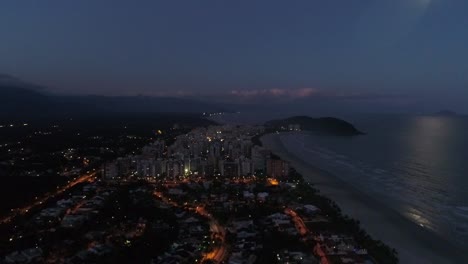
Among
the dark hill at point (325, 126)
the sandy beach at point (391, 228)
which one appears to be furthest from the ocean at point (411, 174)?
the dark hill at point (325, 126)

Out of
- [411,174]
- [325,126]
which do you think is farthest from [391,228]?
[325,126]

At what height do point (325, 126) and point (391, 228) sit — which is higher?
point (325, 126)

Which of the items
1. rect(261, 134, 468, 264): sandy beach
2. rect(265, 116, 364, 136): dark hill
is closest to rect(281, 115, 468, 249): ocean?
rect(261, 134, 468, 264): sandy beach

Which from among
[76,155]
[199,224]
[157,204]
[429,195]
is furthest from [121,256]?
[76,155]

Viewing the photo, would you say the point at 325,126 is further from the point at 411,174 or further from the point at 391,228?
the point at 391,228

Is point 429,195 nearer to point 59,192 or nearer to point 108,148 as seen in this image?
point 59,192

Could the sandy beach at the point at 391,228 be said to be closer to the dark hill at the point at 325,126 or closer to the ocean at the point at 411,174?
the ocean at the point at 411,174
